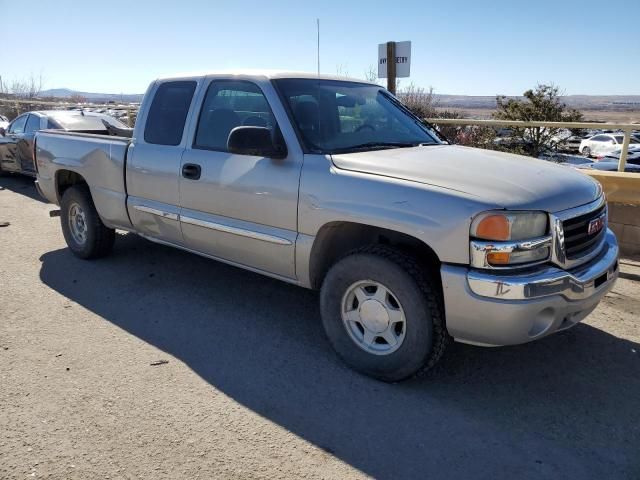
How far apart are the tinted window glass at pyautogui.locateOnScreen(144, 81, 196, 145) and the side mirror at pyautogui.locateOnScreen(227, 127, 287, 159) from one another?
3.53 feet

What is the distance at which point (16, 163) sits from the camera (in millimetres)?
10711

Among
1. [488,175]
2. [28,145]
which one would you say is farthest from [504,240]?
[28,145]

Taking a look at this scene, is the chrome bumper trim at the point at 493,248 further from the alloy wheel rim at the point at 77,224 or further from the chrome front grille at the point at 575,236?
the alloy wheel rim at the point at 77,224

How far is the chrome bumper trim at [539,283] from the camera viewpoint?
2.80 meters

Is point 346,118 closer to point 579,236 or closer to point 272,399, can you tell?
point 579,236

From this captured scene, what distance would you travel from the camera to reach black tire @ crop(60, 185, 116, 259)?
5.51 meters

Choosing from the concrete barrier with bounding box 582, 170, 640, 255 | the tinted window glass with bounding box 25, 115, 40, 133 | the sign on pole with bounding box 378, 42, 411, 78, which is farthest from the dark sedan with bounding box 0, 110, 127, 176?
the concrete barrier with bounding box 582, 170, 640, 255

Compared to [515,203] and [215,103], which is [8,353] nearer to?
[215,103]

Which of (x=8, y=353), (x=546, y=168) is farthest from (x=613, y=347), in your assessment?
(x=8, y=353)

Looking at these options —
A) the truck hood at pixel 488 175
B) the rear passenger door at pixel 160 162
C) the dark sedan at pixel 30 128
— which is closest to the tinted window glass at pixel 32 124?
the dark sedan at pixel 30 128

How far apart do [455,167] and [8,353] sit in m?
3.27

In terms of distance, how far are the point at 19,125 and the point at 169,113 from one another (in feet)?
26.0

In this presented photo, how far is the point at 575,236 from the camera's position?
10.3 ft

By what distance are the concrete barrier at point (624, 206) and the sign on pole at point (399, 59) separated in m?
3.26
